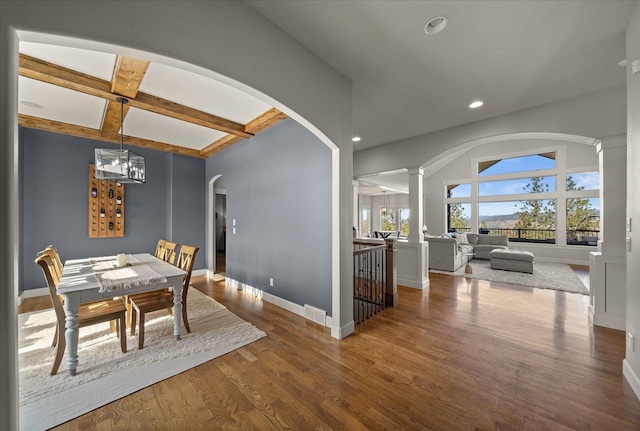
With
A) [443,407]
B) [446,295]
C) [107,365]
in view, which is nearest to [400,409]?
[443,407]

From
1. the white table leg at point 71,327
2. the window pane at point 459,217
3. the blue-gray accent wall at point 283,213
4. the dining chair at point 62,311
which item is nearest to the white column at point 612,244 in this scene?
the blue-gray accent wall at point 283,213

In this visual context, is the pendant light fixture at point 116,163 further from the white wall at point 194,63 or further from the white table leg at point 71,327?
the white wall at point 194,63

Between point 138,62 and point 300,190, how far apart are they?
2.15 metres

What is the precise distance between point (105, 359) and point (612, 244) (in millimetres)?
5698

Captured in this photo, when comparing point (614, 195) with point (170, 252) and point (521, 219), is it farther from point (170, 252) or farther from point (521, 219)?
point (521, 219)

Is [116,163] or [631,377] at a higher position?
[116,163]

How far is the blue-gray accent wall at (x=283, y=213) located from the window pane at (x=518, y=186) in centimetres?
864

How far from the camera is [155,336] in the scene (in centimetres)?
273

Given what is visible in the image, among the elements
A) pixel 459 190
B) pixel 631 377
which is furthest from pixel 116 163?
pixel 459 190

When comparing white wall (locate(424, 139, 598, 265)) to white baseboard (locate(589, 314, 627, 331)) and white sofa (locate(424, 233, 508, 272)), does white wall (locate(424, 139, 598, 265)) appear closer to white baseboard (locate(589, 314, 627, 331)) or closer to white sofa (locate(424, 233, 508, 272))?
white sofa (locate(424, 233, 508, 272))

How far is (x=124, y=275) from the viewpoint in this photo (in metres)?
2.49

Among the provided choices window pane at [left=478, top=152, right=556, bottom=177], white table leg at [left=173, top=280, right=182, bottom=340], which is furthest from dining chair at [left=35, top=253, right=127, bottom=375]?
window pane at [left=478, top=152, right=556, bottom=177]

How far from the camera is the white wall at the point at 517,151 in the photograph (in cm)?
728

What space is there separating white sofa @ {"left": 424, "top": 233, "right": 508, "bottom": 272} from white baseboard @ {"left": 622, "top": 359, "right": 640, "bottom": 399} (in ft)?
12.8
